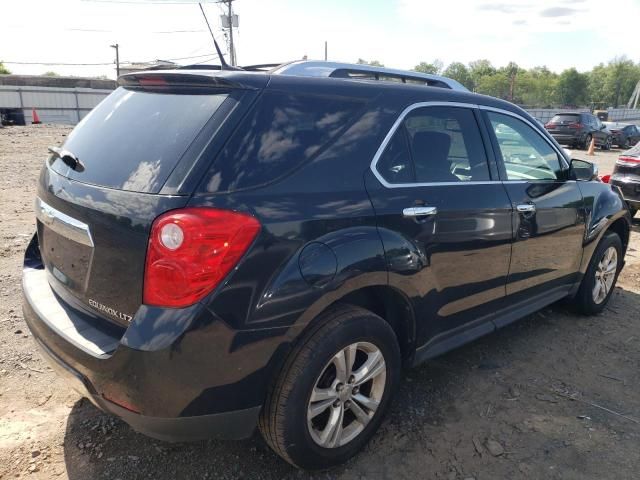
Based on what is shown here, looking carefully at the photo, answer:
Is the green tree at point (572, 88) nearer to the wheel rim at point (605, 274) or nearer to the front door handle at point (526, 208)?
the wheel rim at point (605, 274)

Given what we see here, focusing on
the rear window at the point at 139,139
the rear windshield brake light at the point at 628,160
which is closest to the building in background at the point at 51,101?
the rear windshield brake light at the point at 628,160

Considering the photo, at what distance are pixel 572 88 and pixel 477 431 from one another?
127719 millimetres

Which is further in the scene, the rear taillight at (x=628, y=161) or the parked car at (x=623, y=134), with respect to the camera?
the parked car at (x=623, y=134)

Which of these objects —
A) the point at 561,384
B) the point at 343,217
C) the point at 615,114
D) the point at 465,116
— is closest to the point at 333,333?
the point at 343,217

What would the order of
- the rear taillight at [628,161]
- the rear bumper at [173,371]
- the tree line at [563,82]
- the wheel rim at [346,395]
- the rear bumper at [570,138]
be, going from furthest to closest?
1. the tree line at [563,82]
2. the rear bumper at [570,138]
3. the rear taillight at [628,161]
4. the wheel rim at [346,395]
5. the rear bumper at [173,371]

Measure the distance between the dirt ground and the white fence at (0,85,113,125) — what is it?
29.0 meters

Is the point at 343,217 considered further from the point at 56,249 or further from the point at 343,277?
the point at 56,249

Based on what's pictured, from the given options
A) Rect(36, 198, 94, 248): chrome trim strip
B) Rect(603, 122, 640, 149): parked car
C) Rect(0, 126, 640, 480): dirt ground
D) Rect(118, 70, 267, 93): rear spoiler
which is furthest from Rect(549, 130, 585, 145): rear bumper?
Rect(36, 198, 94, 248): chrome trim strip

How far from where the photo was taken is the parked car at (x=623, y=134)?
2406 centimetres

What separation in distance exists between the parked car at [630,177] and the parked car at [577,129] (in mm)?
14836

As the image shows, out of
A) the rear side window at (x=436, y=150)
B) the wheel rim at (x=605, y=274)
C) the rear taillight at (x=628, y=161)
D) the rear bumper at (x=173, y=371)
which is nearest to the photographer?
the rear bumper at (x=173, y=371)

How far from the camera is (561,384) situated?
3420 mm

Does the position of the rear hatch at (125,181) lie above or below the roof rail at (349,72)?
below

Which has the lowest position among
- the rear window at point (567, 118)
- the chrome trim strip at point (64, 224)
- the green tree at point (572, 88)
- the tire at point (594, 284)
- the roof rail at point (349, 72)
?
the tire at point (594, 284)
